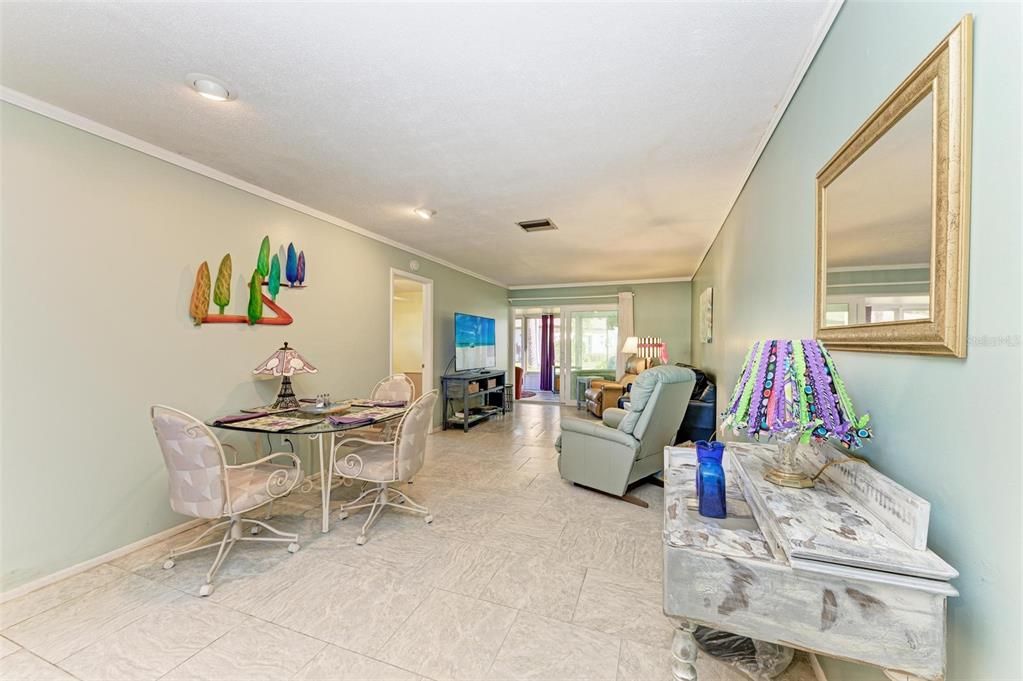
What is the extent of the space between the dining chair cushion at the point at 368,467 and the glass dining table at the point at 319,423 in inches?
4.1

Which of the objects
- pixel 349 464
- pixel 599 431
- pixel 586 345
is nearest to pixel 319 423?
pixel 349 464

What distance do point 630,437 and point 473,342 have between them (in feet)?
12.2

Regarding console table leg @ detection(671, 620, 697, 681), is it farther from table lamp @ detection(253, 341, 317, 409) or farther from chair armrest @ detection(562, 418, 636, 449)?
table lamp @ detection(253, 341, 317, 409)

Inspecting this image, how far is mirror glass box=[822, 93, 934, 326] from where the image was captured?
931 millimetres

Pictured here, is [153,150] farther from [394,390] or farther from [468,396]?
[468,396]

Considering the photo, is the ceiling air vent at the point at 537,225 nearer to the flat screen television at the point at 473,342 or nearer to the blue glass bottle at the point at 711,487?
the flat screen television at the point at 473,342

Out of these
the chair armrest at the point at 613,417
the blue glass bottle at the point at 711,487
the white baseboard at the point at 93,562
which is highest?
the blue glass bottle at the point at 711,487

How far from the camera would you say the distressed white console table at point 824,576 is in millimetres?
784

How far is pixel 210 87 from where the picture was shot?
190 cm

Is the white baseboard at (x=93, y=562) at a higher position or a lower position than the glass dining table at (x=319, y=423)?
lower

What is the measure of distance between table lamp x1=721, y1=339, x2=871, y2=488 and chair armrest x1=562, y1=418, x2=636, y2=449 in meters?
1.96

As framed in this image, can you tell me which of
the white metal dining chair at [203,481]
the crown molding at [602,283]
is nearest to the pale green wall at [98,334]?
the white metal dining chair at [203,481]

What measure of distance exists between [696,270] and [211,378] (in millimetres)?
6401

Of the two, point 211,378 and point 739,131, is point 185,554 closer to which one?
point 211,378
